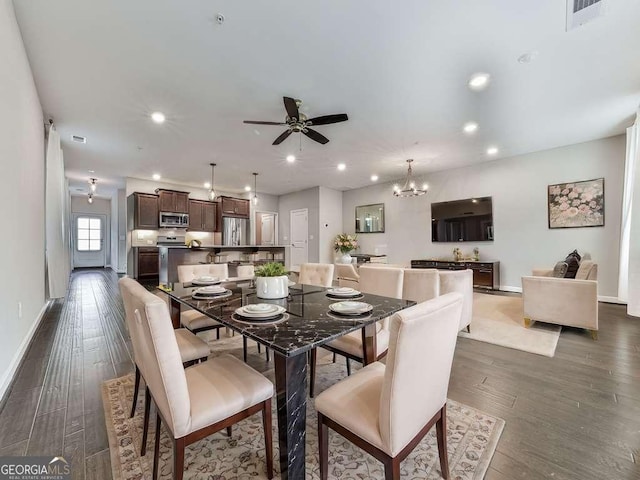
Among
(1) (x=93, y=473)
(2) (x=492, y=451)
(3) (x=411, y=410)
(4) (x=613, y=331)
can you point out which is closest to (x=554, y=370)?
(2) (x=492, y=451)

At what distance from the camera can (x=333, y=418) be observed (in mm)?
1188

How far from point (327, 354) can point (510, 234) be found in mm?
5204

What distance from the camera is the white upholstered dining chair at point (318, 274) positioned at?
2947 millimetres

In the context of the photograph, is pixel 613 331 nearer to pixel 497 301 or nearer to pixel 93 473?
pixel 497 301

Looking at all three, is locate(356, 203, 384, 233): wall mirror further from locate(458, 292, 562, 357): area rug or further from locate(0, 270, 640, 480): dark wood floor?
locate(0, 270, 640, 480): dark wood floor

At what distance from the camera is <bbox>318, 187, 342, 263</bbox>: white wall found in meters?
8.52

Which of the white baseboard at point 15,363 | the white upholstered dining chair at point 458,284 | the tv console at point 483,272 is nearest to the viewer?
the white baseboard at point 15,363

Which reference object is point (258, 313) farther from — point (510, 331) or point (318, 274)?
point (510, 331)

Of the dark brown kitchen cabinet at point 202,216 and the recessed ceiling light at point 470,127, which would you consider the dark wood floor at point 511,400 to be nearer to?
the recessed ceiling light at point 470,127

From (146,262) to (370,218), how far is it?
20.8 ft

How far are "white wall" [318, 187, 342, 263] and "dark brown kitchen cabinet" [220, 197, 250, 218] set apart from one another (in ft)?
Result: 8.45

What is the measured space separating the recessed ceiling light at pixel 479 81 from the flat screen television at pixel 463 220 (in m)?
3.58

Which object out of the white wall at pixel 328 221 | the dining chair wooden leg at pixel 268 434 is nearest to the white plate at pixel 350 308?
the dining chair wooden leg at pixel 268 434

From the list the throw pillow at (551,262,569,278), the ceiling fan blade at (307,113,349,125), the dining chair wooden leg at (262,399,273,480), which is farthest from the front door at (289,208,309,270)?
the dining chair wooden leg at (262,399,273,480)
